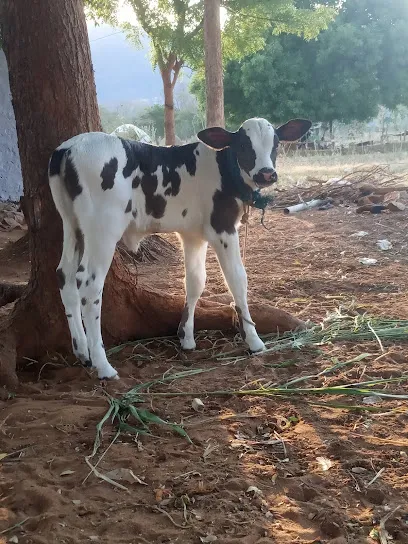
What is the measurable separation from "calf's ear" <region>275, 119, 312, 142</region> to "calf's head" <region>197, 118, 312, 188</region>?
0.22m

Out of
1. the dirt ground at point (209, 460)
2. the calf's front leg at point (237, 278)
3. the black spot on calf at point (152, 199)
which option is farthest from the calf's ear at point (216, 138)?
the dirt ground at point (209, 460)

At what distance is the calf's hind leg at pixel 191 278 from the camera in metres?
4.95

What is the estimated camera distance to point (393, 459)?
299 cm

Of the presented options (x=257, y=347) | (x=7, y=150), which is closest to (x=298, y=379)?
(x=257, y=347)

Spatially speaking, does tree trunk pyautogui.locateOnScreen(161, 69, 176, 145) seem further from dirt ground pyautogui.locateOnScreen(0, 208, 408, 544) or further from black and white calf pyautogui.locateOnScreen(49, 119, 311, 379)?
dirt ground pyautogui.locateOnScreen(0, 208, 408, 544)

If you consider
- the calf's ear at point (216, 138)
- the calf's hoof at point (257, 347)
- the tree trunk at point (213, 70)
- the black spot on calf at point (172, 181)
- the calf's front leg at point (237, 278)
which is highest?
the tree trunk at point (213, 70)

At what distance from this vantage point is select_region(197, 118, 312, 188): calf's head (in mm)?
4397

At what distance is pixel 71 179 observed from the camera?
4008 millimetres

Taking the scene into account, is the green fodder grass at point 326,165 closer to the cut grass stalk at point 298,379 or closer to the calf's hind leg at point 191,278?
the cut grass stalk at point 298,379

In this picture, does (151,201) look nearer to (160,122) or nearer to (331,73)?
(331,73)

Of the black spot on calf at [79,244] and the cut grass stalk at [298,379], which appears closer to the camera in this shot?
the cut grass stalk at [298,379]

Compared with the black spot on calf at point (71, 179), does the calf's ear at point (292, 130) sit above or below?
above

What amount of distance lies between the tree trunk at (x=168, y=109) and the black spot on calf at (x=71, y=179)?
1232cm

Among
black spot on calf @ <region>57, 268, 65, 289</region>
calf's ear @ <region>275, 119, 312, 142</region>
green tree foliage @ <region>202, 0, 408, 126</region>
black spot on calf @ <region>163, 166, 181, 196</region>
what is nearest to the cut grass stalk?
black spot on calf @ <region>57, 268, 65, 289</region>
